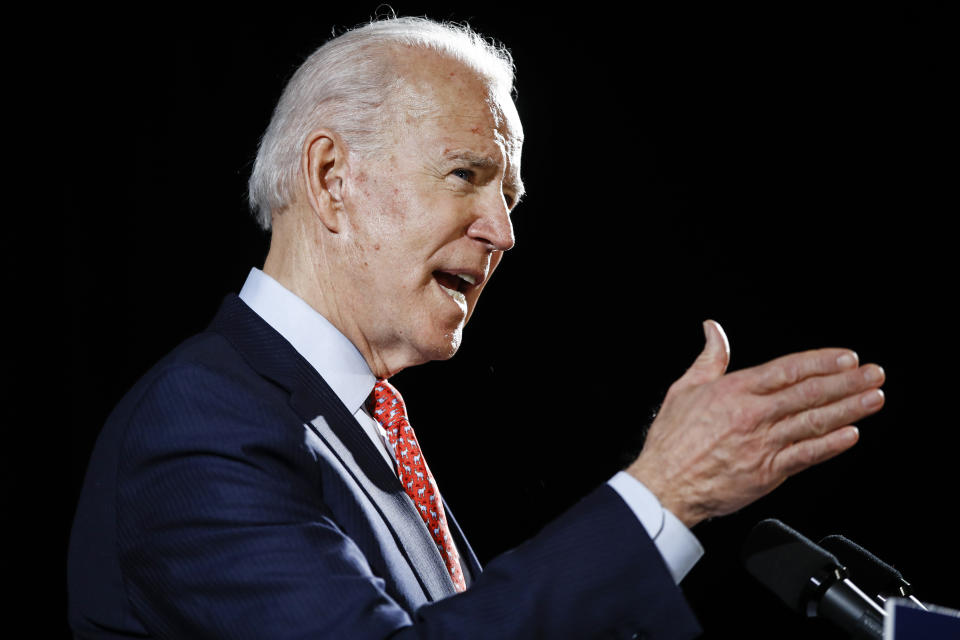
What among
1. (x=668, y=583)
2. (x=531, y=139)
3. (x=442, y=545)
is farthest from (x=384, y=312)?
(x=531, y=139)

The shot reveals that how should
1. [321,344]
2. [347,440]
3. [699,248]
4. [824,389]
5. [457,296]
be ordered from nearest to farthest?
[824,389] < [347,440] < [321,344] < [457,296] < [699,248]

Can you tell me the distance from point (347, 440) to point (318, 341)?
0.20 m

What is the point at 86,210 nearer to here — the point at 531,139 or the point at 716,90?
the point at 531,139

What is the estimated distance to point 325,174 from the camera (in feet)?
4.80

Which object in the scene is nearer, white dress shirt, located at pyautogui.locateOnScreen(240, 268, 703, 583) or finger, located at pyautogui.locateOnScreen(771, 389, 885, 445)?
finger, located at pyautogui.locateOnScreen(771, 389, 885, 445)

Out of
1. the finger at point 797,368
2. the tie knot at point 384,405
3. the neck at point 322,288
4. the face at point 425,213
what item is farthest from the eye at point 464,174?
the finger at point 797,368

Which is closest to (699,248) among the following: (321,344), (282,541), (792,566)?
(321,344)

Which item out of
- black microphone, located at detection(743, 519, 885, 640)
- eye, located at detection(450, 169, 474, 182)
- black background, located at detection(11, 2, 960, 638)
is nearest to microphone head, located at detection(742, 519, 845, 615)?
black microphone, located at detection(743, 519, 885, 640)

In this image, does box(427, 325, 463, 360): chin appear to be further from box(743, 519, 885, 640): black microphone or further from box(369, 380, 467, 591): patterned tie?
box(743, 519, 885, 640): black microphone

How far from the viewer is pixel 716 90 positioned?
280 centimetres

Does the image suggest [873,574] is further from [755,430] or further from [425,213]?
[425,213]

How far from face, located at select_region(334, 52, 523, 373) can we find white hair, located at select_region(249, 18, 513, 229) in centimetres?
4

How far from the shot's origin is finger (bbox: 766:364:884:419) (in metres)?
0.92

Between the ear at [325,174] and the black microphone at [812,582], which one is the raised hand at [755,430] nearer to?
the black microphone at [812,582]
